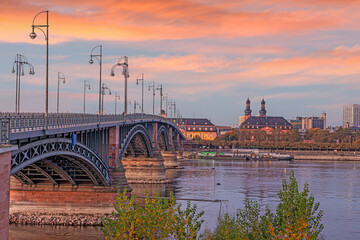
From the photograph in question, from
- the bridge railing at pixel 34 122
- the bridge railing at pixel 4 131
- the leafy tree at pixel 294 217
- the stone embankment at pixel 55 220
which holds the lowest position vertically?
the stone embankment at pixel 55 220

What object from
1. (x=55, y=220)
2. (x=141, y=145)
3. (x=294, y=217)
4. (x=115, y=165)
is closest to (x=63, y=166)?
(x=55, y=220)

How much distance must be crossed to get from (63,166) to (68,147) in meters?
8.06

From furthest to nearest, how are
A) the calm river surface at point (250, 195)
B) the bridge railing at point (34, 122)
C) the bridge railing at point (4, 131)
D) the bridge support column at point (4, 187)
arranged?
1. the calm river surface at point (250, 195)
2. the bridge railing at point (34, 122)
3. the bridge railing at point (4, 131)
4. the bridge support column at point (4, 187)

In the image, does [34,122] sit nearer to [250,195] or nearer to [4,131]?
[4,131]

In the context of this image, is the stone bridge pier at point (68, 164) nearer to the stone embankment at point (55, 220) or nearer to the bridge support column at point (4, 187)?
the stone embankment at point (55, 220)

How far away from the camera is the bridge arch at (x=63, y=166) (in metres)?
42.2

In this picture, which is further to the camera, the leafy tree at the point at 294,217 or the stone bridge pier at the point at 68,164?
the stone bridge pier at the point at 68,164

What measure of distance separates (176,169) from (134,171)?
34.5 m

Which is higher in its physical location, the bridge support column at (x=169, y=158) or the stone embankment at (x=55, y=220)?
the bridge support column at (x=169, y=158)

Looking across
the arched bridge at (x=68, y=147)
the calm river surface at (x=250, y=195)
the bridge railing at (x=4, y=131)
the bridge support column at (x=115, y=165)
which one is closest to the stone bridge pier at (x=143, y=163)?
the calm river surface at (x=250, y=195)

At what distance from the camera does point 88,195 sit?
57.4 metres

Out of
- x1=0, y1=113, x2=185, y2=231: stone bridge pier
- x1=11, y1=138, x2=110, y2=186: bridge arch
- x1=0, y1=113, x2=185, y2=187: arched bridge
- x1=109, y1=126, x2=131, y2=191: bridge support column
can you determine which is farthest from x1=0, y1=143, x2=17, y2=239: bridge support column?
x1=109, y1=126, x2=131, y2=191: bridge support column

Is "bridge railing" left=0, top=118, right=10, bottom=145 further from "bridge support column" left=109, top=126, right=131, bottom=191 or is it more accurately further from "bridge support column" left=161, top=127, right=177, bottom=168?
"bridge support column" left=161, top=127, right=177, bottom=168

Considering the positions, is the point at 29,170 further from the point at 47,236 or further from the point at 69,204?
the point at 47,236
